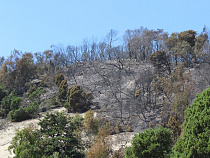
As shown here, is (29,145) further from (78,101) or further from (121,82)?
(121,82)

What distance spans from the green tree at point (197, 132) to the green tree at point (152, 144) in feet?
5.06

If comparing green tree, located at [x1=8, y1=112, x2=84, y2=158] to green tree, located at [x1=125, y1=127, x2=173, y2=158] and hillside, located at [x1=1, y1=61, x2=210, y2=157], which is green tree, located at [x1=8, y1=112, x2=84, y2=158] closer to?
hillside, located at [x1=1, y1=61, x2=210, y2=157]

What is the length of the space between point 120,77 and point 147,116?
10.9 metres

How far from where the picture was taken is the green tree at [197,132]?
8820mm

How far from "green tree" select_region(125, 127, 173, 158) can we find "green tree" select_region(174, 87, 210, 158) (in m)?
1.54

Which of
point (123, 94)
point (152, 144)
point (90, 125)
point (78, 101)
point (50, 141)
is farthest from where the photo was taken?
point (123, 94)

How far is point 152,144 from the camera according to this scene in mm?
11242

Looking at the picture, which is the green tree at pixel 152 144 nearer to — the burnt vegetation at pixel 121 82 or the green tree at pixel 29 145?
the burnt vegetation at pixel 121 82

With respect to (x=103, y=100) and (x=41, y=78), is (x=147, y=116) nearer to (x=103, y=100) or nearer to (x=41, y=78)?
(x=103, y=100)

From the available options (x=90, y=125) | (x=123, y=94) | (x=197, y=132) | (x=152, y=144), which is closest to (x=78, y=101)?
(x=123, y=94)

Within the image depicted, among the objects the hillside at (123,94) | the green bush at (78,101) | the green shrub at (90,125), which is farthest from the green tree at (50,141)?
the green bush at (78,101)

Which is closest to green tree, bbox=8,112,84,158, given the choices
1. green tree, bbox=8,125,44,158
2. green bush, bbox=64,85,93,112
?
green tree, bbox=8,125,44,158

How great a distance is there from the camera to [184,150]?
365 inches

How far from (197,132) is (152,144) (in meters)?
2.46
